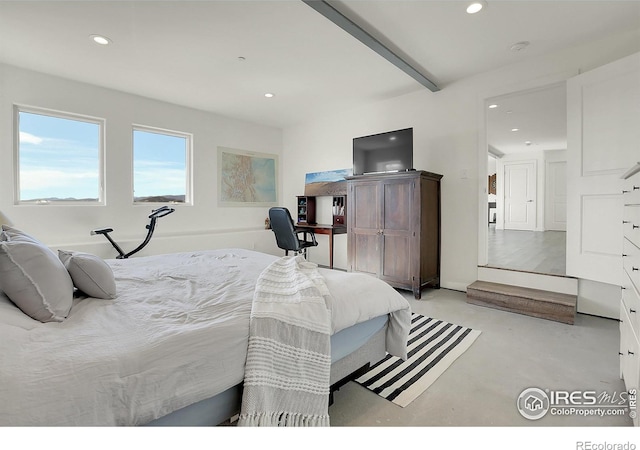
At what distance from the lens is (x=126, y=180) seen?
405 centimetres

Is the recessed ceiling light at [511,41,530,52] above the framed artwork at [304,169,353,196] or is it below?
above

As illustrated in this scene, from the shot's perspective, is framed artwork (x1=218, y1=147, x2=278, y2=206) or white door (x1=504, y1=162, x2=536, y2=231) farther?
white door (x1=504, y1=162, x2=536, y2=231)

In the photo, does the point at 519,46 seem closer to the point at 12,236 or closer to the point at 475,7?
the point at 475,7

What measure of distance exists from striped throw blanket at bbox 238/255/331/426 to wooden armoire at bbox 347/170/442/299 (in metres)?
2.34

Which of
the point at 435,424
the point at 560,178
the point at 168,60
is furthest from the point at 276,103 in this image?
the point at 560,178

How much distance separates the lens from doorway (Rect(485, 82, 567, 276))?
17.1 ft

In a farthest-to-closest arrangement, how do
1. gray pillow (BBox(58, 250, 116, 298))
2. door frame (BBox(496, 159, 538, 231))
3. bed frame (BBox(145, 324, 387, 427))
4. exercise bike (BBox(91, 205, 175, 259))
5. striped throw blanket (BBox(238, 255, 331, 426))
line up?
door frame (BBox(496, 159, 538, 231)) → exercise bike (BBox(91, 205, 175, 259)) → gray pillow (BBox(58, 250, 116, 298)) → striped throw blanket (BBox(238, 255, 331, 426)) → bed frame (BBox(145, 324, 387, 427))

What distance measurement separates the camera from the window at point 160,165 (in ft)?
14.1

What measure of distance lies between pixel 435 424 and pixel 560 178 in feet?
30.4

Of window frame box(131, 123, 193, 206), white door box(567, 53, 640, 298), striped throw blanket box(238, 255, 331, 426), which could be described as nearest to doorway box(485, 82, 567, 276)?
white door box(567, 53, 640, 298)

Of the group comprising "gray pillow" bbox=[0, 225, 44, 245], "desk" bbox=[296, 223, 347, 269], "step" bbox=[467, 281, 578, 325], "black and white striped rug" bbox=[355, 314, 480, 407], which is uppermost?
"gray pillow" bbox=[0, 225, 44, 245]

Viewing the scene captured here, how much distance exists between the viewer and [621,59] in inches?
99.7

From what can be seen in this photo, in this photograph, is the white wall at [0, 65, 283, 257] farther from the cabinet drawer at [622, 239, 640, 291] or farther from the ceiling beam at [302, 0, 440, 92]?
the cabinet drawer at [622, 239, 640, 291]
